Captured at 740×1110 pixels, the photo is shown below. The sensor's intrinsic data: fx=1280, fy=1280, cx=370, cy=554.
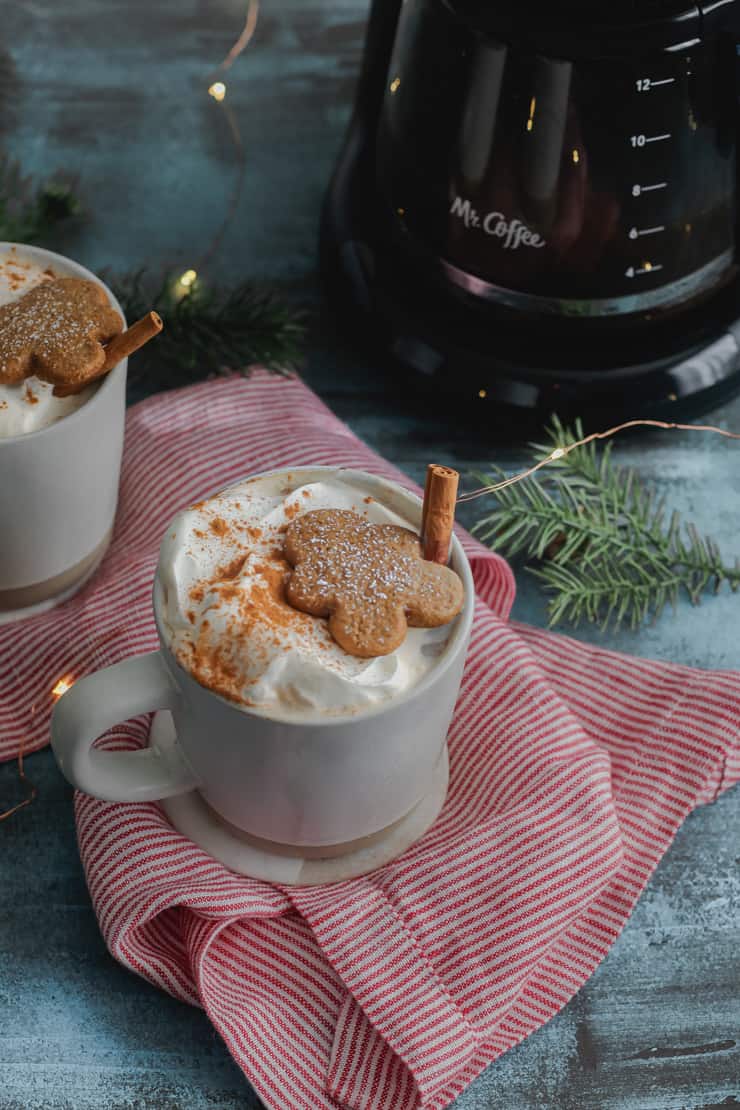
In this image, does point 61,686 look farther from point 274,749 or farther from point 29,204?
point 29,204

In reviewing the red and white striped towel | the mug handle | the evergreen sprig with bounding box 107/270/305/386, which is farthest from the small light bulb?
the evergreen sprig with bounding box 107/270/305/386

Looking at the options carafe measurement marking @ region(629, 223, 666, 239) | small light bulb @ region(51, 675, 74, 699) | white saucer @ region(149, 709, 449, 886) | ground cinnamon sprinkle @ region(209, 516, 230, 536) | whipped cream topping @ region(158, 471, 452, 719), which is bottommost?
white saucer @ region(149, 709, 449, 886)

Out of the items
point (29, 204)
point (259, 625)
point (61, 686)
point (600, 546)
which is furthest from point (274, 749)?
point (29, 204)

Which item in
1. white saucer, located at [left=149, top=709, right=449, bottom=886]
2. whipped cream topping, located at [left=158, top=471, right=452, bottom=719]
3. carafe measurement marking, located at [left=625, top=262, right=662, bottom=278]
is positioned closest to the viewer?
whipped cream topping, located at [left=158, top=471, right=452, bottom=719]

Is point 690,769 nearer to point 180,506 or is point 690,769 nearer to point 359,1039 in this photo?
point 359,1039

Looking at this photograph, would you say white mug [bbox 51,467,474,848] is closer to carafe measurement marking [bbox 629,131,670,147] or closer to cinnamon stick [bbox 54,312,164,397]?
cinnamon stick [bbox 54,312,164,397]

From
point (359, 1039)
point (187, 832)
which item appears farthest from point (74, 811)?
point (359, 1039)

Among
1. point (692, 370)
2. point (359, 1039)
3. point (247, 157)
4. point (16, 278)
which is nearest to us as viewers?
point (359, 1039)
